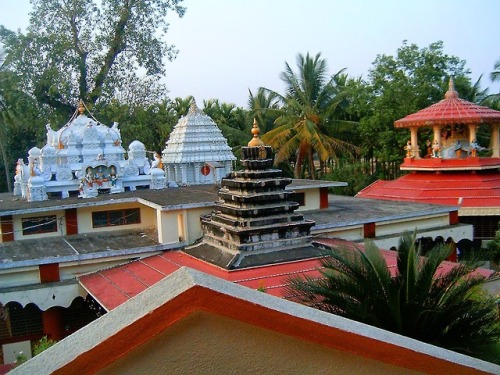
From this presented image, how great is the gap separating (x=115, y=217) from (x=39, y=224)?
90.6 inches

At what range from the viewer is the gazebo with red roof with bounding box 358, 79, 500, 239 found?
23.9 metres

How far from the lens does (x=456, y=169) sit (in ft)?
84.0

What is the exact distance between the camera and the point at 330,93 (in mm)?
34188

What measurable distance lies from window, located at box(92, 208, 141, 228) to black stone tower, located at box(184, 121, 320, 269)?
13.5 feet

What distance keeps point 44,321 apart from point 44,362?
42.5 feet

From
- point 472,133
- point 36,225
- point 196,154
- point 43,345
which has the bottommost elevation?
point 43,345

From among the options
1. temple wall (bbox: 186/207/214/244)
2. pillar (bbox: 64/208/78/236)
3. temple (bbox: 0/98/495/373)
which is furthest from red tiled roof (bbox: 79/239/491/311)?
pillar (bbox: 64/208/78/236)

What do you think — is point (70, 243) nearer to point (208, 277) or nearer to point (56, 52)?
point (208, 277)

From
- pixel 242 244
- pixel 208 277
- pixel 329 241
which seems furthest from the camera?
pixel 329 241

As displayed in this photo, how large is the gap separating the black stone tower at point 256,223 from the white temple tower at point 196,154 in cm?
947

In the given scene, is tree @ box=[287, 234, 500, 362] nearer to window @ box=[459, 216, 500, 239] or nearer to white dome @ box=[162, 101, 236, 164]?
window @ box=[459, 216, 500, 239]

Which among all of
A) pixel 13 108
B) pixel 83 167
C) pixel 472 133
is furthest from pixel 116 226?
pixel 13 108

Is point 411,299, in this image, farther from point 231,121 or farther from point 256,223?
point 231,121

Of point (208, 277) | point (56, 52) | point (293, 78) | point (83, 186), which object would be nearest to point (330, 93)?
point (293, 78)
